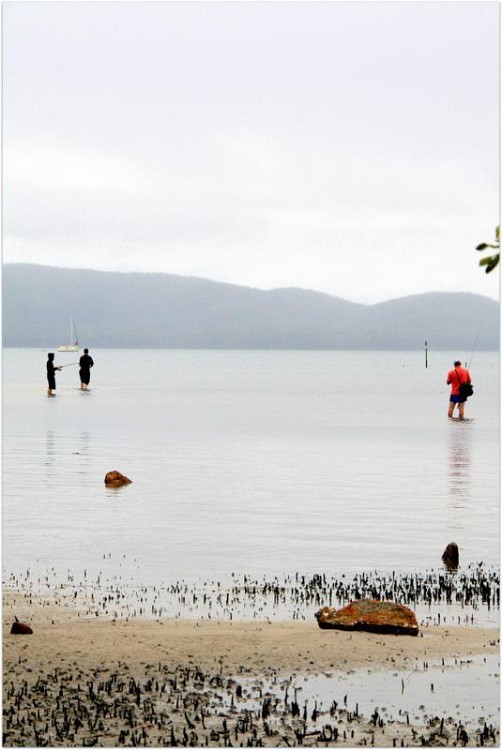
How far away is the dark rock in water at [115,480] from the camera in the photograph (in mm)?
27344

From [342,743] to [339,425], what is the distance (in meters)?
40.8

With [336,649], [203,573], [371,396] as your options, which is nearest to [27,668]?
[336,649]

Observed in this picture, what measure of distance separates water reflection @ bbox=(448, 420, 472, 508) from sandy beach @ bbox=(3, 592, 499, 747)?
1226 cm

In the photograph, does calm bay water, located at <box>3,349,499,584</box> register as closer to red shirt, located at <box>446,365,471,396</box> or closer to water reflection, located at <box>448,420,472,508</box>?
water reflection, located at <box>448,420,472,508</box>

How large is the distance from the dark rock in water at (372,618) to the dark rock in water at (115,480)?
46.5 ft

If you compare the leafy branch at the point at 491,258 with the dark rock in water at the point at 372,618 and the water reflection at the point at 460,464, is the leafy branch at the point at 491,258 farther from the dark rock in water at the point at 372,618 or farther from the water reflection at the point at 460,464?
the water reflection at the point at 460,464

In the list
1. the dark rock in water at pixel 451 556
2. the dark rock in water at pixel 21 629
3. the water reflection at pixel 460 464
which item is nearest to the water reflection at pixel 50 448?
the water reflection at pixel 460 464

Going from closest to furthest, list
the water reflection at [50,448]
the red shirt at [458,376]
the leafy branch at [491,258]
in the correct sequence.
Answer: the leafy branch at [491,258]
the water reflection at [50,448]
the red shirt at [458,376]

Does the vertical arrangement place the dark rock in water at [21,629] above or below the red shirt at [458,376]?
below

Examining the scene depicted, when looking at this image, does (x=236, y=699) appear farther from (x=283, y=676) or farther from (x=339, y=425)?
(x=339, y=425)

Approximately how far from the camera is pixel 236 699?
10.8 meters

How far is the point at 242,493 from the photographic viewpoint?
26.7 m

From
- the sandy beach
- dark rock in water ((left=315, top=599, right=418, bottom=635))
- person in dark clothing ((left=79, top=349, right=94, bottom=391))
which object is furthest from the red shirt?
dark rock in water ((left=315, top=599, right=418, bottom=635))

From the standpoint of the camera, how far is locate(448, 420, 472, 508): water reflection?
27053mm
